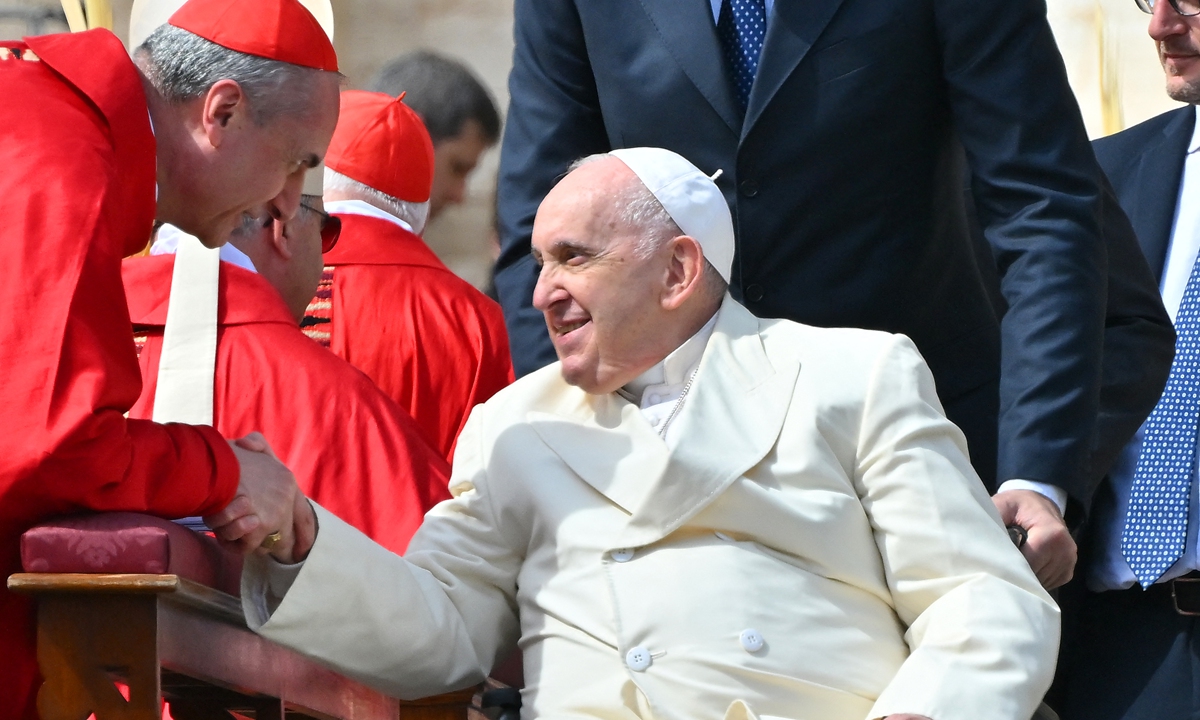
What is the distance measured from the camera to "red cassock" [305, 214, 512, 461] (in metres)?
5.12

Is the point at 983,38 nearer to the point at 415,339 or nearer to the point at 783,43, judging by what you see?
the point at 783,43

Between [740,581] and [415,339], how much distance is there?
7.45ft

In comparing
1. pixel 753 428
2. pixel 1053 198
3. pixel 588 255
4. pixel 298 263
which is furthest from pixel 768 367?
pixel 298 263

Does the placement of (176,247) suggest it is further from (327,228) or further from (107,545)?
(107,545)

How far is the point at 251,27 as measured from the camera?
3389 mm

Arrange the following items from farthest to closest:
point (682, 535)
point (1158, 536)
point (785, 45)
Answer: point (1158, 536)
point (785, 45)
point (682, 535)

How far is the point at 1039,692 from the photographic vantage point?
2891mm

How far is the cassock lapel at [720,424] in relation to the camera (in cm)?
312

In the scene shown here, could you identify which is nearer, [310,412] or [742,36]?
[742,36]

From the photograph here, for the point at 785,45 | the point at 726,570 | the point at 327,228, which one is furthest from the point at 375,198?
the point at 726,570

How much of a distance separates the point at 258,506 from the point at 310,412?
1.21 meters

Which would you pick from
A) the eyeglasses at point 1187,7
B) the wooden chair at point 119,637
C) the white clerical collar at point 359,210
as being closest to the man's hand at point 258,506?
the wooden chair at point 119,637

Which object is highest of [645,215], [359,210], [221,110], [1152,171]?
[221,110]

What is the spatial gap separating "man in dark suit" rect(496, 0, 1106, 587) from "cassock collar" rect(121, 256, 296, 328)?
0.72 metres
